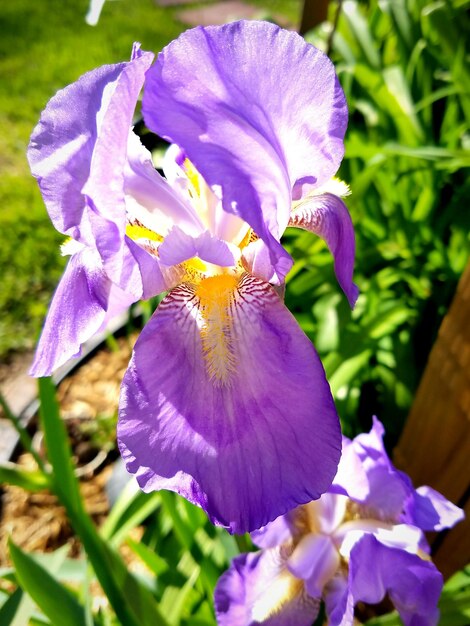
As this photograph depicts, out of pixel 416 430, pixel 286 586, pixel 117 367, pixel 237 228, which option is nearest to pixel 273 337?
pixel 237 228

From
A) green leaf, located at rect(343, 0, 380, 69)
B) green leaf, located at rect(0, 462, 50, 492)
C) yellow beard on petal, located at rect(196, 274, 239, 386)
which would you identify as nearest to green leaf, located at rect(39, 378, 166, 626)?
green leaf, located at rect(0, 462, 50, 492)

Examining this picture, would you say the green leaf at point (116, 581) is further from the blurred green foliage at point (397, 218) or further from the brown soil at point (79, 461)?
the brown soil at point (79, 461)

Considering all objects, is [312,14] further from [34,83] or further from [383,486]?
[34,83]

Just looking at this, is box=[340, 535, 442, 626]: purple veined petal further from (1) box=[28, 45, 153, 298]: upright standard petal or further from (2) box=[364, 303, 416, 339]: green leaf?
(2) box=[364, 303, 416, 339]: green leaf

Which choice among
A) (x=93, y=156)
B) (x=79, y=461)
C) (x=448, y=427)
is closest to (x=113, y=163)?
(x=93, y=156)

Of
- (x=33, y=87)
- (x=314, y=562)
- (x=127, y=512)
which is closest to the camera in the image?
(x=314, y=562)

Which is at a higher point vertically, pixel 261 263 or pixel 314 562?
pixel 261 263

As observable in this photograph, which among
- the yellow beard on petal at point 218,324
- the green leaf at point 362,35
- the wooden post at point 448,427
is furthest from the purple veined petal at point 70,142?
the green leaf at point 362,35

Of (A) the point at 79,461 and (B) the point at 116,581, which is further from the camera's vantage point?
(A) the point at 79,461
